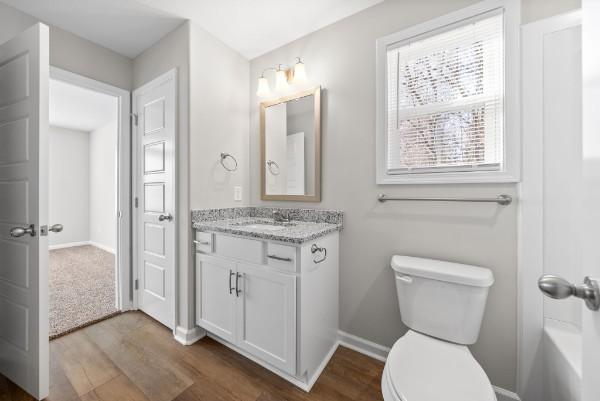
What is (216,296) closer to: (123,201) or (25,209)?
(25,209)

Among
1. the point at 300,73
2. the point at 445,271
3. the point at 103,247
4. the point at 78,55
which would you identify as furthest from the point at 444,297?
the point at 103,247

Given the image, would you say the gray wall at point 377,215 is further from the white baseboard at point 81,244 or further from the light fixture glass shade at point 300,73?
the white baseboard at point 81,244

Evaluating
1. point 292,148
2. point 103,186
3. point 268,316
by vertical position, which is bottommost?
point 268,316

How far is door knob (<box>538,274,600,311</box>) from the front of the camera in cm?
43

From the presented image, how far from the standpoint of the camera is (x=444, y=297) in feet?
4.09

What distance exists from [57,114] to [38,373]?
14.9 ft

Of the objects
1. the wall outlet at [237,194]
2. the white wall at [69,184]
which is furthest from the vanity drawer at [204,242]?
the white wall at [69,184]

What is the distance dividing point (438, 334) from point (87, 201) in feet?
21.5

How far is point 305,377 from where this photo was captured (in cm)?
143

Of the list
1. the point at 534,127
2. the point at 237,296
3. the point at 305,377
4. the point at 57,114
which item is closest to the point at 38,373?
the point at 237,296

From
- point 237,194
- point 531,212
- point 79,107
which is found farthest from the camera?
point 79,107

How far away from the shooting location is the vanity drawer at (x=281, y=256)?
1370mm

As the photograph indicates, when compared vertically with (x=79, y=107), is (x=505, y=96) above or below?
below

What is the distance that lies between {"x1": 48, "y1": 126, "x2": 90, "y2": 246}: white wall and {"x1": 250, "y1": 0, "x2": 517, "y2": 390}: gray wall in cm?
532
